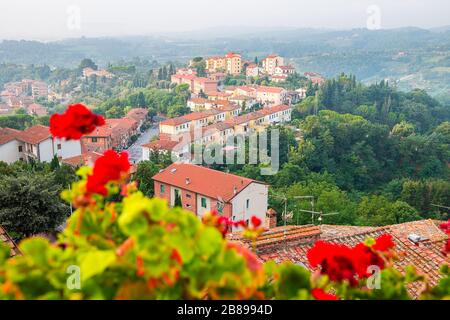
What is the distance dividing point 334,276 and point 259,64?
67277 mm

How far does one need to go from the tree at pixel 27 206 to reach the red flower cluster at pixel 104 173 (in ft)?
38.3

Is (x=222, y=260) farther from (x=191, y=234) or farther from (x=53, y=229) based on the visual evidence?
(x=53, y=229)

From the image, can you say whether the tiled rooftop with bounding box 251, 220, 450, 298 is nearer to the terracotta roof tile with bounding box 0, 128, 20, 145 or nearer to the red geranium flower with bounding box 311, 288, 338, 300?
the red geranium flower with bounding box 311, 288, 338, 300

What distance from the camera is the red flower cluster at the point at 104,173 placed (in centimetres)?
154

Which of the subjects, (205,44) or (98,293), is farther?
(205,44)

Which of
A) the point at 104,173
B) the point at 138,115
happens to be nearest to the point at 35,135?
the point at 138,115

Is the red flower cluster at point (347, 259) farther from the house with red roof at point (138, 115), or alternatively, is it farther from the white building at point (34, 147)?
the house with red roof at point (138, 115)

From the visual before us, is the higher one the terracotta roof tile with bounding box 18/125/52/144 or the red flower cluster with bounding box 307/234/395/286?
the red flower cluster with bounding box 307/234/395/286

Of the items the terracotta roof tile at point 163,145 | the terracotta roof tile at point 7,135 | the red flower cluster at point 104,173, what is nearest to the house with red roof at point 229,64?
the terracotta roof tile at point 163,145

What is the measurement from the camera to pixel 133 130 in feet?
127

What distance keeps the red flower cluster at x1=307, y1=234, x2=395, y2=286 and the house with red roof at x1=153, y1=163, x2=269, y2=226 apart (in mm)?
13746

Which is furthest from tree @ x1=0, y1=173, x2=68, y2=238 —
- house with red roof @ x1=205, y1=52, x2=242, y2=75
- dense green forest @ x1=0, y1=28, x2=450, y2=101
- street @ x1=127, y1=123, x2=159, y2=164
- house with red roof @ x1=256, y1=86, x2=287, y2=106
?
dense green forest @ x1=0, y1=28, x2=450, y2=101

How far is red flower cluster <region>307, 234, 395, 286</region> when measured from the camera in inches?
64.4

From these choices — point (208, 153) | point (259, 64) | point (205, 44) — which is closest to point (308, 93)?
point (259, 64)
